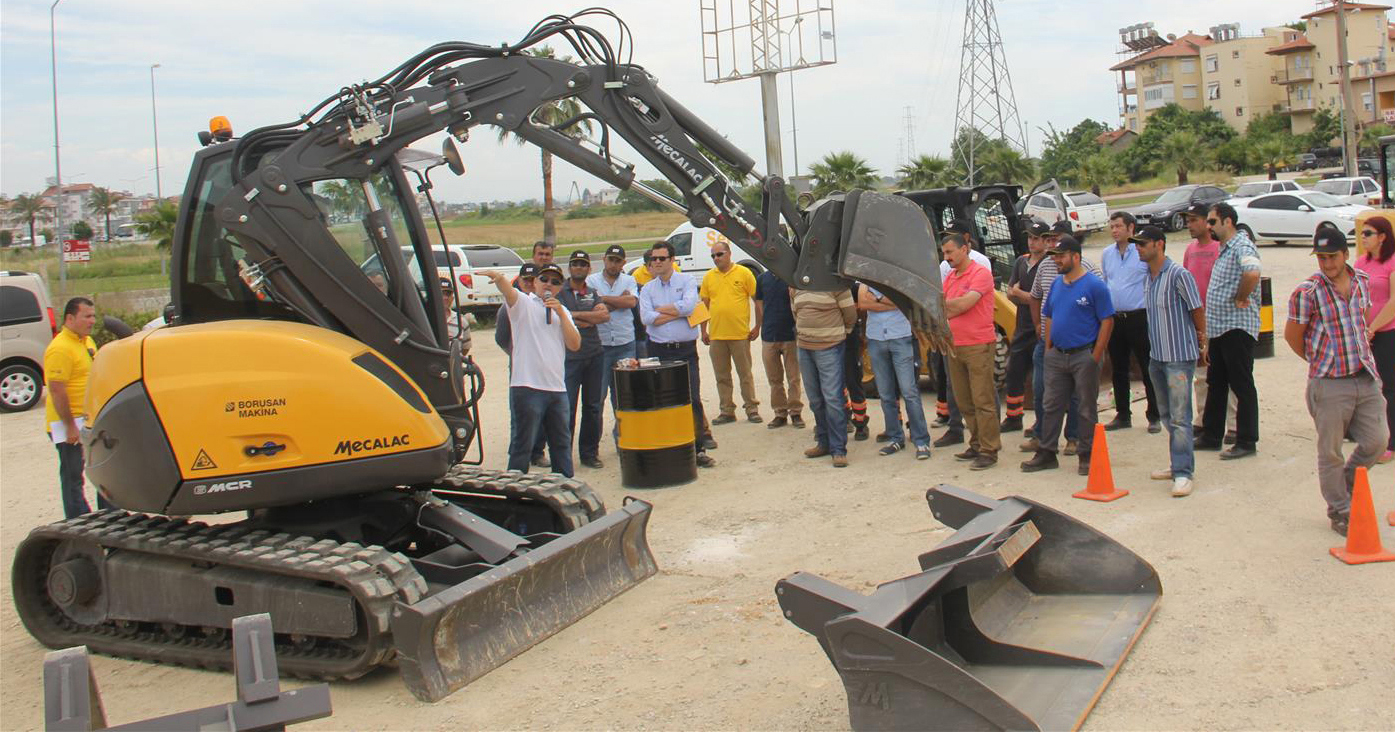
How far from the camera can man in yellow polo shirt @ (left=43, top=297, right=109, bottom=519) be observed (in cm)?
878

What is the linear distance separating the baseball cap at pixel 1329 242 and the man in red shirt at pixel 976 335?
2.99 m

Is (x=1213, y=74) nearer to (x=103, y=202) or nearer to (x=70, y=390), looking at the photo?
(x=103, y=202)

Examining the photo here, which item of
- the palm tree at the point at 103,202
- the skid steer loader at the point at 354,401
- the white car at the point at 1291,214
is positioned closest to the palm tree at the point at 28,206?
the palm tree at the point at 103,202

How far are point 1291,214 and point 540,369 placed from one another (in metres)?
25.6

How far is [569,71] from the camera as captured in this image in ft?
23.0

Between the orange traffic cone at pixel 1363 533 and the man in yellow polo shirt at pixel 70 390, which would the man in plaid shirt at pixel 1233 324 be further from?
the man in yellow polo shirt at pixel 70 390

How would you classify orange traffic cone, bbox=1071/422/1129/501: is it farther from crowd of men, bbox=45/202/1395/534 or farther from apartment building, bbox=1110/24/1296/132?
apartment building, bbox=1110/24/1296/132

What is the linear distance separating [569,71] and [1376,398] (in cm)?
530

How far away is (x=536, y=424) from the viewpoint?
30.9 feet

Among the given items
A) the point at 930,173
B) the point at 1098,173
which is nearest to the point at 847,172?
the point at 930,173

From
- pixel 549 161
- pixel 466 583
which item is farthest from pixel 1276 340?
pixel 549 161

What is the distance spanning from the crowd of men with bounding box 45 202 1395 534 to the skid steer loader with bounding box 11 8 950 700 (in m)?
1.85

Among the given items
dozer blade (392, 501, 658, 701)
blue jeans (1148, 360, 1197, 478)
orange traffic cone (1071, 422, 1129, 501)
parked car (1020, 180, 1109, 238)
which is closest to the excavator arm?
dozer blade (392, 501, 658, 701)

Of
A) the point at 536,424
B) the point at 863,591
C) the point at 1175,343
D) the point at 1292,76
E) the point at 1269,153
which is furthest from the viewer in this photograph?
the point at 1292,76
